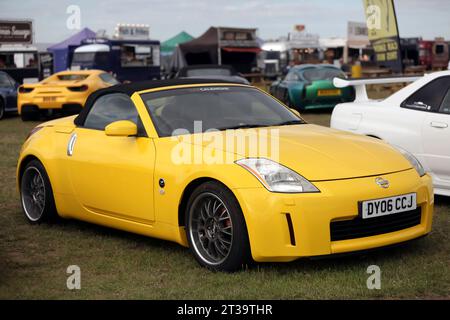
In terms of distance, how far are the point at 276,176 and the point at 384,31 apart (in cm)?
1267

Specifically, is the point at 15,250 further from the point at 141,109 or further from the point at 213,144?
the point at 213,144

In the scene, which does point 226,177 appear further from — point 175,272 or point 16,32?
point 16,32

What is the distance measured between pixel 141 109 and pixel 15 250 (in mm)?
1458

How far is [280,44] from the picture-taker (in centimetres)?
4131

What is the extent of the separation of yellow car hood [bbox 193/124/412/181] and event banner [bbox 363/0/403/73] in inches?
443

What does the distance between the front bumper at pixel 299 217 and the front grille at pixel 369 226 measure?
0.04 m

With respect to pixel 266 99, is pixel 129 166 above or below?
below

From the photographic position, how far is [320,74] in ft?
65.0

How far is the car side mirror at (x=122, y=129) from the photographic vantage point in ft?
18.0

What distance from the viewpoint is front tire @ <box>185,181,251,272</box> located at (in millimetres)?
4648

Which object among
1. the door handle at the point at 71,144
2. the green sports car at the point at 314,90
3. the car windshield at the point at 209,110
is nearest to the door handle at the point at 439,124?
the car windshield at the point at 209,110

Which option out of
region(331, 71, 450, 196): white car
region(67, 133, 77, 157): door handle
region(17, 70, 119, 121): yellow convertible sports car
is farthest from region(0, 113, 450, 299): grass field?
region(17, 70, 119, 121): yellow convertible sports car
